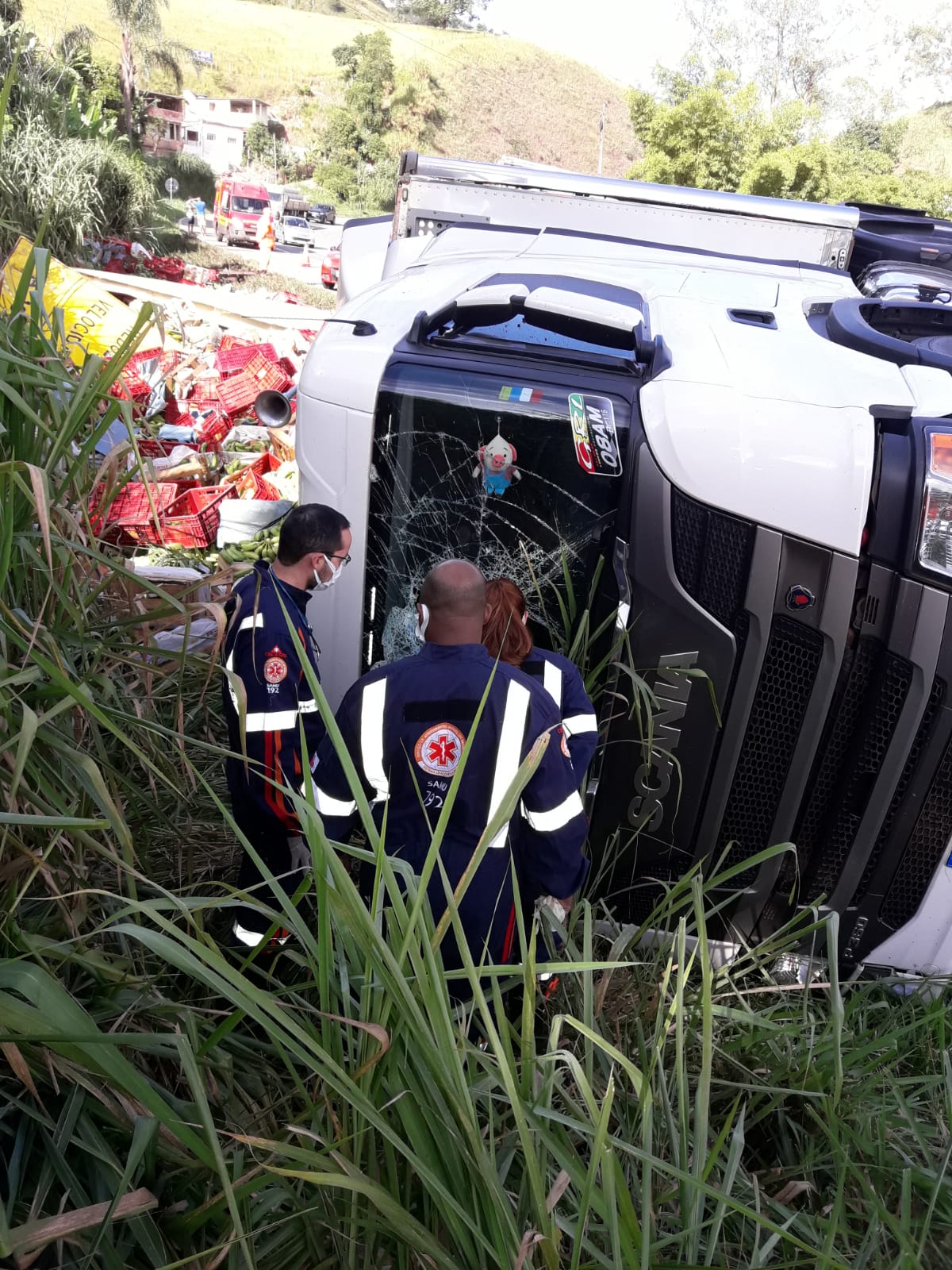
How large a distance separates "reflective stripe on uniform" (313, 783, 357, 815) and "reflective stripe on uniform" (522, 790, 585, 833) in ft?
1.44

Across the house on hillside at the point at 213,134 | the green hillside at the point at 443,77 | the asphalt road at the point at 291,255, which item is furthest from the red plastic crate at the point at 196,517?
the green hillside at the point at 443,77

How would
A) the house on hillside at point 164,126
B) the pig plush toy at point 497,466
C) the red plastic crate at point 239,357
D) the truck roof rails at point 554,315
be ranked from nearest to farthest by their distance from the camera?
the pig plush toy at point 497,466
the truck roof rails at point 554,315
the red plastic crate at point 239,357
the house on hillside at point 164,126

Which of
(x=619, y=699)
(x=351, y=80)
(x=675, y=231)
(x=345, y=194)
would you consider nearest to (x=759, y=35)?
(x=345, y=194)

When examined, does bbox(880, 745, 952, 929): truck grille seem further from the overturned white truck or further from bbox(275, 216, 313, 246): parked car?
bbox(275, 216, 313, 246): parked car

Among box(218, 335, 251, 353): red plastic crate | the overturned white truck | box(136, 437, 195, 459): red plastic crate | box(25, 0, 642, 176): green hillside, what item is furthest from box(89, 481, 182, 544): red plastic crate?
box(25, 0, 642, 176): green hillside

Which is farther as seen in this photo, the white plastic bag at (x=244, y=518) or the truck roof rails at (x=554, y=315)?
the white plastic bag at (x=244, y=518)

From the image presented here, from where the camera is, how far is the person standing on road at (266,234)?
29703 millimetres

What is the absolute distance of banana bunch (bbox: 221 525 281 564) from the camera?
6.23m

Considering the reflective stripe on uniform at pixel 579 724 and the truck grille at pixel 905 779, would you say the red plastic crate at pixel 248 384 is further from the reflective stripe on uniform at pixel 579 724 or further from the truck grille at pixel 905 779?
the truck grille at pixel 905 779

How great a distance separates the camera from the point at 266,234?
Result: 99.3ft

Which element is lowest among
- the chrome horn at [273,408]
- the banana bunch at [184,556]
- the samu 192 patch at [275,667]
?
the banana bunch at [184,556]

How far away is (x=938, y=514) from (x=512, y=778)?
1.30 m

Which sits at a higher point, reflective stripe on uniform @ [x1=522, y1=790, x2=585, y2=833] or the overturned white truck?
the overturned white truck

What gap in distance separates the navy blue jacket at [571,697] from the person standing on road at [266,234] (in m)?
29.0
